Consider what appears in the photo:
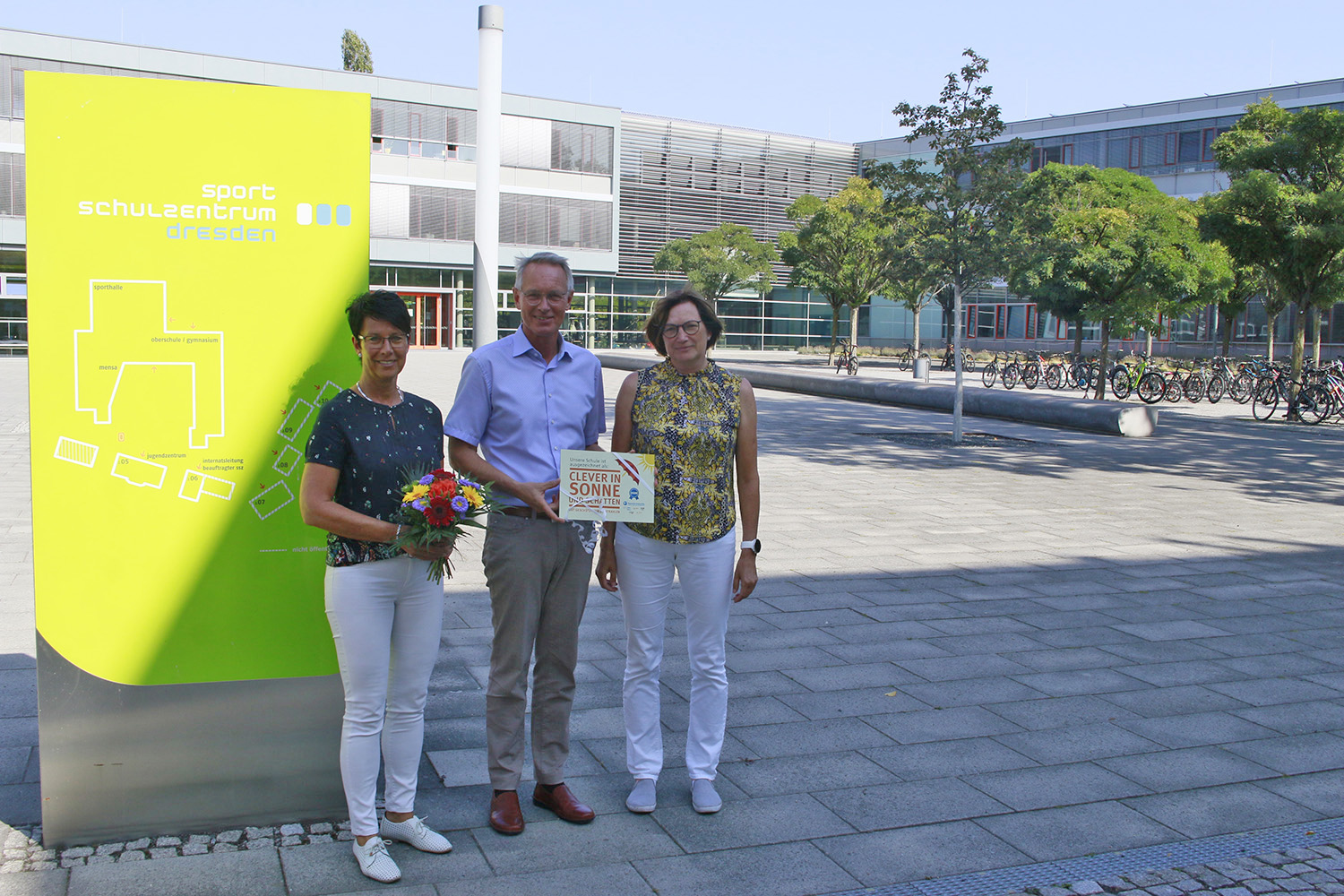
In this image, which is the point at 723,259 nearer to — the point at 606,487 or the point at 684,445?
the point at 684,445

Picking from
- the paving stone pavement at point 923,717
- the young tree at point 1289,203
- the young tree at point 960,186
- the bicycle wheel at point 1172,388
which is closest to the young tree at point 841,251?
the bicycle wheel at point 1172,388

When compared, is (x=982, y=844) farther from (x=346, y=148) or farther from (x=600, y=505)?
(x=346, y=148)

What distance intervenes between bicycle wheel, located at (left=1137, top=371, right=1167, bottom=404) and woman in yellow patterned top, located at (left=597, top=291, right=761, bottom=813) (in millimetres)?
23309

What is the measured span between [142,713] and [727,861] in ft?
5.88

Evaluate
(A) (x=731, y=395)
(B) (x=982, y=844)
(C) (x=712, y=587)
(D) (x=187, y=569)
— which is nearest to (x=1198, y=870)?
(B) (x=982, y=844)

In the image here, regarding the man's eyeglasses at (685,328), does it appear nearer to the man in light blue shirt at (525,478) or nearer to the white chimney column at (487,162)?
the man in light blue shirt at (525,478)

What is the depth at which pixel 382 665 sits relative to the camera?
3.22 m

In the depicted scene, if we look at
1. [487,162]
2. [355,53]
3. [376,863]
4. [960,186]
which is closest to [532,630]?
[376,863]

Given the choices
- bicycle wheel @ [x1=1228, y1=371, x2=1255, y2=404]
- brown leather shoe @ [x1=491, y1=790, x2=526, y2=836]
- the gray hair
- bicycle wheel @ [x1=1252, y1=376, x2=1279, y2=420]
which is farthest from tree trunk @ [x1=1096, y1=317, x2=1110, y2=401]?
brown leather shoe @ [x1=491, y1=790, x2=526, y2=836]

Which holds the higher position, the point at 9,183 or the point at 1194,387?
the point at 9,183

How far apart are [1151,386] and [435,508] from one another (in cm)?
2463

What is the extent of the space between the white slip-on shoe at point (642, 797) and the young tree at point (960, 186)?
41.2ft

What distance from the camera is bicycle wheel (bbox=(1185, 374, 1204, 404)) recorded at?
2511 cm

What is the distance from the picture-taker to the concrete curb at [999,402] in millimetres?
17516
